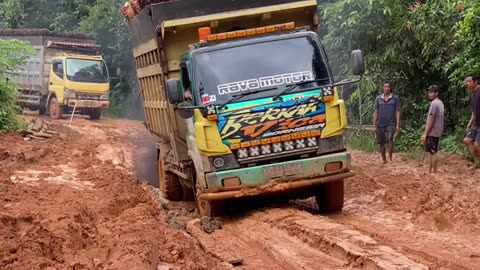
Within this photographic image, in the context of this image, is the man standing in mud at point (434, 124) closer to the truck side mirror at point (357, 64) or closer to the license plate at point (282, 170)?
the truck side mirror at point (357, 64)

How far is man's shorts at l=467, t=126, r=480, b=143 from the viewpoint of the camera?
11.6 meters

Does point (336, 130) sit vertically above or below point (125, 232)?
above

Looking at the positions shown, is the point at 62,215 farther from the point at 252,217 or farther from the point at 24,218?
the point at 252,217

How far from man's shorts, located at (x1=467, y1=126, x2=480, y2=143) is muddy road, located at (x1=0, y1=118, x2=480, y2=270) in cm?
56

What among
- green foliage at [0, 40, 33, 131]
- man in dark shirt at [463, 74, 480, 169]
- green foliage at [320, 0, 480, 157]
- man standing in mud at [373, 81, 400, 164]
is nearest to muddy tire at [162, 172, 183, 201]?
man standing in mud at [373, 81, 400, 164]

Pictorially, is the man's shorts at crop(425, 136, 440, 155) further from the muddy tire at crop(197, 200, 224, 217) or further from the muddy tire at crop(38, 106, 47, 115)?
the muddy tire at crop(38, 106, 47, 115)

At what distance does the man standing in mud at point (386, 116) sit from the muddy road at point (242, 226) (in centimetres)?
56

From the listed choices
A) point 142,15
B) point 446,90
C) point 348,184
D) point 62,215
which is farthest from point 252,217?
point 446,90

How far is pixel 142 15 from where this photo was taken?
36.3ft

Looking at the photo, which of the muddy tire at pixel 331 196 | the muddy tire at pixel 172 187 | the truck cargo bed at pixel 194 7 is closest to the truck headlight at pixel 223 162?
the muddy tire at pixel 331 196

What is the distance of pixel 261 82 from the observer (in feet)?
29.5

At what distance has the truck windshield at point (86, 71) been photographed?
26.6 m

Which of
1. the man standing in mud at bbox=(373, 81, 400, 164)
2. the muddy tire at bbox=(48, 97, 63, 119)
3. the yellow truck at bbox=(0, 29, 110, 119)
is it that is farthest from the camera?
the muddy tire at bbox=(48, 97, 63, 119)

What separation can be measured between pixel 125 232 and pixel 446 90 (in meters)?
9.77
